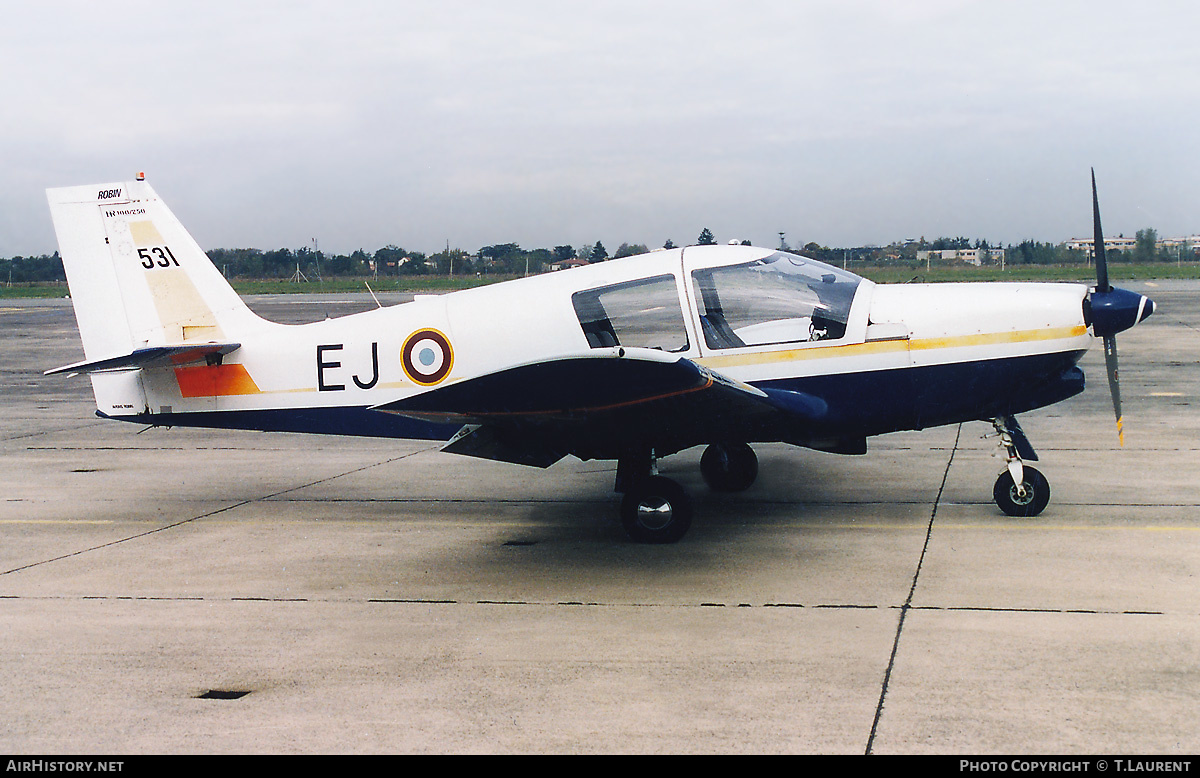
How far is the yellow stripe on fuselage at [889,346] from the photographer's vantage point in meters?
7.39

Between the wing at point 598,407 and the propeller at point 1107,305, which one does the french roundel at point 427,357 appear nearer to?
the wing at point 598,407

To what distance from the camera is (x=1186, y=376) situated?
648 inches

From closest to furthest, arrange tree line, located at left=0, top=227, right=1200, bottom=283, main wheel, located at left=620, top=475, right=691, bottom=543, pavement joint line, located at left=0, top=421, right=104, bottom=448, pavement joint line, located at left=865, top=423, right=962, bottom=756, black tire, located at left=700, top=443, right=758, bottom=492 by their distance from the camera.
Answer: pavement joint line, located at left=865, top=423, right=962, bottom=756
main wheel, located at left=620, top=475, right=691, bottom=543
black tire, located at left=700, top=443, right=758, bottom=492
pavement joint line, located at left=0, top=421, right=104, bottom=448
tree line, located at left=0, top=227, right=1200, bottom=283

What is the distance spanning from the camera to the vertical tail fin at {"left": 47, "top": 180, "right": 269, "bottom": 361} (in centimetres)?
879

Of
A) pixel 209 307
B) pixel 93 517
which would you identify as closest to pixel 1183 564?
pixel 209 307

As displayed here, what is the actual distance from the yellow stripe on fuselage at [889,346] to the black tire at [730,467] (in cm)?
160

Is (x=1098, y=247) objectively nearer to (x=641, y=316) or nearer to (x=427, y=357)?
(x=641, y=316)

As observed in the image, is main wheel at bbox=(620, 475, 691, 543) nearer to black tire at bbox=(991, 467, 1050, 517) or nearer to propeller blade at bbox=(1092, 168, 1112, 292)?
black tire at bbox=(991, 467, 1050, 517)

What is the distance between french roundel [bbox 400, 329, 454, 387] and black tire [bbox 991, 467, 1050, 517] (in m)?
4.26

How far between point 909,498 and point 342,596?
4664mm

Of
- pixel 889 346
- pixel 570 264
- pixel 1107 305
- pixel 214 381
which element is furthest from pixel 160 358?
pixel 1107 305

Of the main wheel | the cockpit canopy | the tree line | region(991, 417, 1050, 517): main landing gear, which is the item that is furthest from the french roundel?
the tree line

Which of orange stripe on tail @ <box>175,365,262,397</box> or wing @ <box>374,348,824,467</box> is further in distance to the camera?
orange stripe on tail @ <box>175,365,262,397</box>

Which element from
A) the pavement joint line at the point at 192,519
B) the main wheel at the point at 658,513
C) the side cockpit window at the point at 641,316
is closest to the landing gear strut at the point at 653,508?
the main wheel at the point at 658,513
